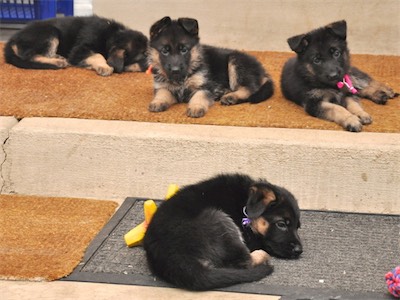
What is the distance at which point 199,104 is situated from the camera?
6.52 meters

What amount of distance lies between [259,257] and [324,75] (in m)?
2.31

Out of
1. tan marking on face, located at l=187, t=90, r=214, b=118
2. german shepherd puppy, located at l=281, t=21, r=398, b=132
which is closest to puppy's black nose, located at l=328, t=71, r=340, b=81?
german shepherd puppy, located at l=281, t=21, r=398, b=132

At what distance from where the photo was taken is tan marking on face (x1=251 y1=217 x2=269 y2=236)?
484 centimetres

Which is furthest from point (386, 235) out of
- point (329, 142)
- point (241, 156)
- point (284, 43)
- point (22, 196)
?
point (284, 43)

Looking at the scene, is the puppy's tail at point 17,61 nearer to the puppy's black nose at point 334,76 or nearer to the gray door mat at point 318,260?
the gray door mat at point 318,260

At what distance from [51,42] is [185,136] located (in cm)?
307

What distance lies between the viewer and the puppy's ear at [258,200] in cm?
478

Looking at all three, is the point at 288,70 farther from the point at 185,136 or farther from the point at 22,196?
the point at 22,196

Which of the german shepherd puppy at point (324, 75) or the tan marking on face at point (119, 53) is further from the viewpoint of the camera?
the tan marking on face at point (119, 53)

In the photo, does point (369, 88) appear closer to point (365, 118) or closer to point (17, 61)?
point (365, 118)

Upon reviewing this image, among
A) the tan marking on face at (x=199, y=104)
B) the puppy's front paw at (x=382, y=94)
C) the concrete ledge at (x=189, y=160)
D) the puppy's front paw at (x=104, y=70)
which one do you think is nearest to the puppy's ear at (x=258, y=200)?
the concrete ledge at (x=189, y=160)

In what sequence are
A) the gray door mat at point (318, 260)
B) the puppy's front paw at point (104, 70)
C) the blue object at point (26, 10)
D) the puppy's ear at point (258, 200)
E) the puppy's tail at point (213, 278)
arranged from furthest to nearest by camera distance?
the blue object at point (26, 10) < the puppy's front paw at point (104, 70) < the puppy's ear at point (258, 200) < the gray door mat at point (318, 260) < the puppy's tail at point (213, 278)

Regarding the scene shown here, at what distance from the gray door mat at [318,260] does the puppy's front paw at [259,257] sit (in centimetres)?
9

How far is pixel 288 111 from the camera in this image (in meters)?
6.60
